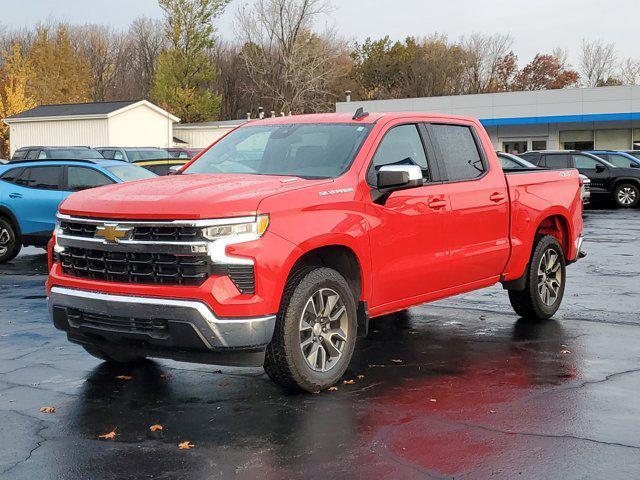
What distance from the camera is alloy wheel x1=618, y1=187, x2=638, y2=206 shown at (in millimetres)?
27469

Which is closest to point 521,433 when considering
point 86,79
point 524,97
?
point 524,97

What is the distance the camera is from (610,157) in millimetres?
28141

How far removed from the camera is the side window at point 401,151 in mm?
6840

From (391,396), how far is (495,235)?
2402 mm

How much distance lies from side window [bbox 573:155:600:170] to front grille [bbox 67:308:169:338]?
2377 centimetres

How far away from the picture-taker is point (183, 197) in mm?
5734

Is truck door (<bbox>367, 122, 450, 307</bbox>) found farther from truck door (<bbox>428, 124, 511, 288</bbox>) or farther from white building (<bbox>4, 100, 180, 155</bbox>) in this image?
white building (<bbox>4, 100, 180, 155</bbox>)

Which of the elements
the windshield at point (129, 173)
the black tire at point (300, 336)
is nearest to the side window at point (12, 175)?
the windshield at point (129, 173)

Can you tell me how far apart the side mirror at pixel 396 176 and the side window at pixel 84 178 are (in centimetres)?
900

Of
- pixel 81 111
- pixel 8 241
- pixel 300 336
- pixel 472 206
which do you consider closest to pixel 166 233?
pixel 300 336

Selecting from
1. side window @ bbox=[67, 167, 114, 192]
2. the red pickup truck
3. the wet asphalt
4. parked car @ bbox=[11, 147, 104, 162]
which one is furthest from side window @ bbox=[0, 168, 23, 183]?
parked car @ bbox=[11, 147, 104, 162]

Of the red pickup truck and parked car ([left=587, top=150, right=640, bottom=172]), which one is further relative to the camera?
parked car ([left=587, top=150, right=640, bottom=172])

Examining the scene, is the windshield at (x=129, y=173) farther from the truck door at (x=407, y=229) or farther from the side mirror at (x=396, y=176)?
the side mirror at (x=396, y=176)

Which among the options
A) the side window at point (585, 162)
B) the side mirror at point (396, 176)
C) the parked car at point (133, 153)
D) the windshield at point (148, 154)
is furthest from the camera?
the windshield at point (148, 154)
